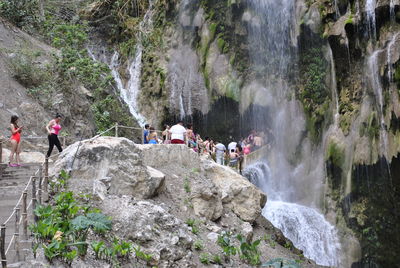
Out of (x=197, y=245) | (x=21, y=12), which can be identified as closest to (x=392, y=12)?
(x=197, y=245)

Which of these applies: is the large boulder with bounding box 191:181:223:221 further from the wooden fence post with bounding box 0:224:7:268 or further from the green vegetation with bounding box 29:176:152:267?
the wooden fence post with bounding box 0:224:7:268

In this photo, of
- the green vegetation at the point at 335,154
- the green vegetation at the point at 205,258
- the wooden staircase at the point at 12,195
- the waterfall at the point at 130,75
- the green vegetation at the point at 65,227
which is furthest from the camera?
the waterfall at the point at 130,75

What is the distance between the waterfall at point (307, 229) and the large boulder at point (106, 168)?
7.06 metres

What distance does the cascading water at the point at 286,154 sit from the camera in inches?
669

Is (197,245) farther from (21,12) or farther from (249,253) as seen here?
(21,12)

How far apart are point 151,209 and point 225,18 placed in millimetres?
15852

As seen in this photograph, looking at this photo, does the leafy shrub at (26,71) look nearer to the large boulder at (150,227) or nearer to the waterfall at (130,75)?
the waterfall at (130,75)

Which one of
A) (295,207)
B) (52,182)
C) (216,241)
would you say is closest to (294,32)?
(295,207)

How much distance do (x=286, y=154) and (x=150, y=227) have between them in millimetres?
12313

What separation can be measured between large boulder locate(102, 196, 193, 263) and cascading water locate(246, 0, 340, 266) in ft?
24.3

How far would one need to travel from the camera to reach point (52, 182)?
32.9 feet

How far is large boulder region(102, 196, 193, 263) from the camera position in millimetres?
9508

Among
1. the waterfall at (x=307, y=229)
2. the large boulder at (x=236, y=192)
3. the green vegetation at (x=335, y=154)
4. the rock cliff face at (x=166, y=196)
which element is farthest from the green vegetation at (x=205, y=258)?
the green vegetation at (x=335, y=154)

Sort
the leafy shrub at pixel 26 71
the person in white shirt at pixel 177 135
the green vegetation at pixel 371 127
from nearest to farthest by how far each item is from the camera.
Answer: the person in white shirt at pixel 177 135
the green vegetation at pixel 371 127
the leafy shrub at pixel 26 71
